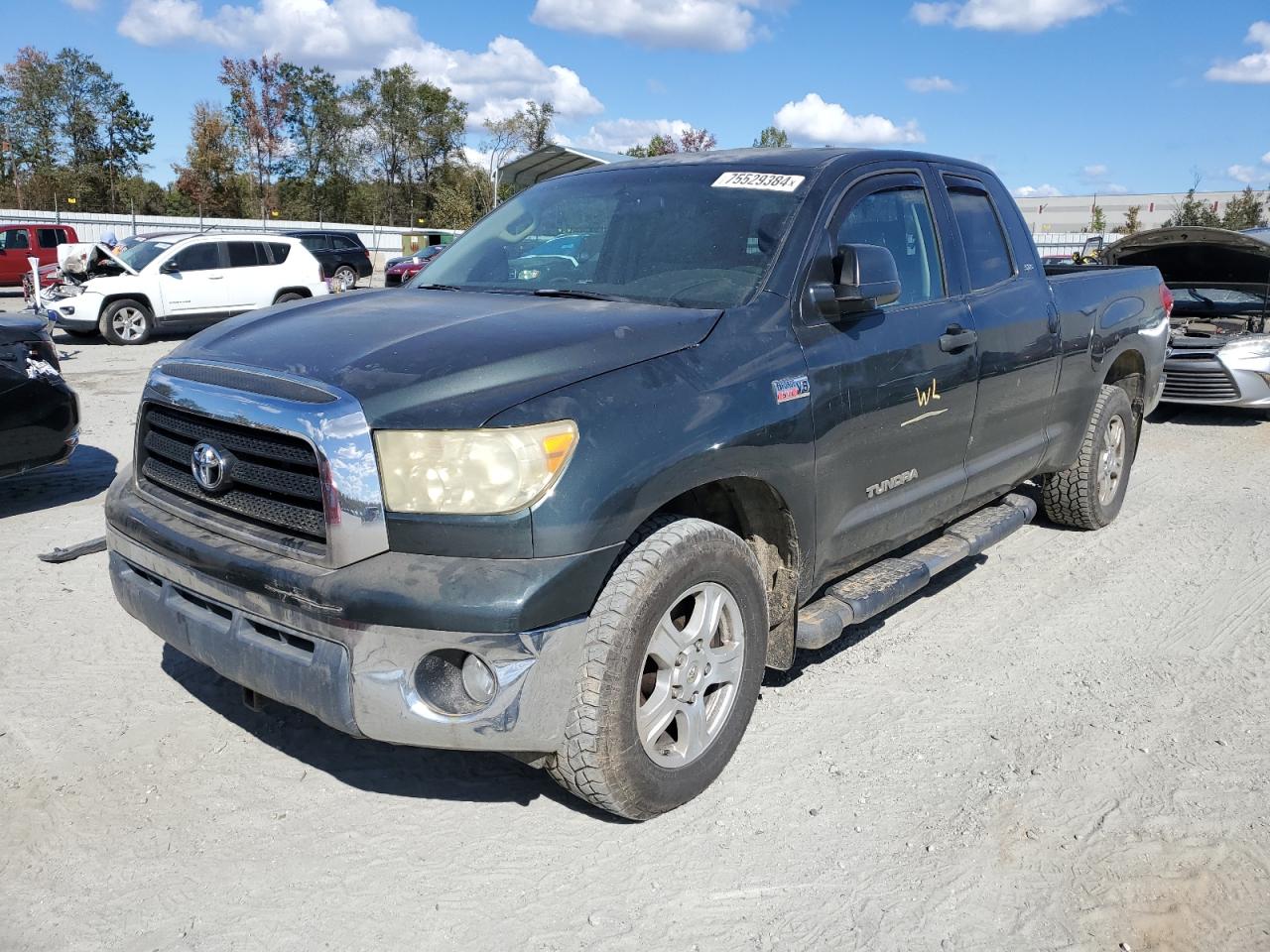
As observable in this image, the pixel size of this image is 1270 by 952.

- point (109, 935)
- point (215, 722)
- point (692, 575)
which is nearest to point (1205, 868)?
point (692, 575)

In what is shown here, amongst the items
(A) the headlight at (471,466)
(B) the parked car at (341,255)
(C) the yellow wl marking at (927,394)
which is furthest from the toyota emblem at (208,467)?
(B) the parked car at (341,255)

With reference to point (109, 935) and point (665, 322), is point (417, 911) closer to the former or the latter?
point (109, 935)

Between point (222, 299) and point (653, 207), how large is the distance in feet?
49.0

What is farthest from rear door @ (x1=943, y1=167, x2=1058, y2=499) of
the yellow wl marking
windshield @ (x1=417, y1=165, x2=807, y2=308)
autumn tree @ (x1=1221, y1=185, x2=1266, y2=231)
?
autumn tree @ (x1=1221, y1=185, x2=1266, y2=231)

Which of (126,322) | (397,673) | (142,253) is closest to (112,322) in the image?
(126,322)

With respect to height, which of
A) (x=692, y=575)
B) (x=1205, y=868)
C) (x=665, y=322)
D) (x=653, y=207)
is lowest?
(x=1205, y=868)

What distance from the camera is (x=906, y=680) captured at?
404 cm

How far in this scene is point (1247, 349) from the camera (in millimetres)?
9305

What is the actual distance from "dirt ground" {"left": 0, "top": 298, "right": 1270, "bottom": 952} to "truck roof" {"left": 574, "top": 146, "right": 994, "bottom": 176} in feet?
6.55

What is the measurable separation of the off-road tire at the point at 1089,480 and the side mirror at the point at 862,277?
264 centimetres

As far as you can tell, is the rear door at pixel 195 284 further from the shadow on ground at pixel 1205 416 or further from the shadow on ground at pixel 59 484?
the shadow on ground at pixel 1205 416

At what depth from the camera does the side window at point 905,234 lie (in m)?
3.85

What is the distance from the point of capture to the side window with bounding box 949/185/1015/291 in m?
4.47

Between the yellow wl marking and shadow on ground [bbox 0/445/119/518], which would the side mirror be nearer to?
the yellow wl marking
